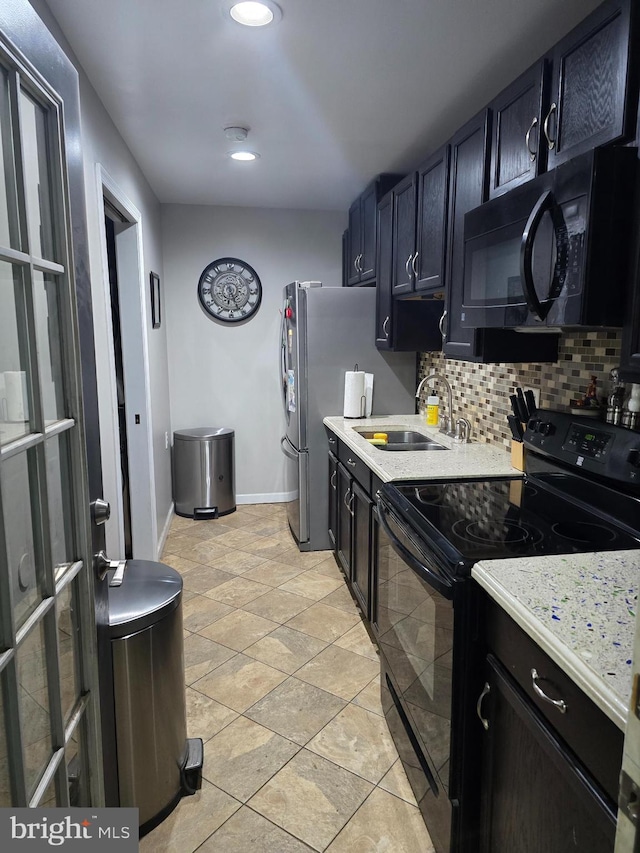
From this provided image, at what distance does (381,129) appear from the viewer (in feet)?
8.68

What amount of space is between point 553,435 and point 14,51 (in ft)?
5.72

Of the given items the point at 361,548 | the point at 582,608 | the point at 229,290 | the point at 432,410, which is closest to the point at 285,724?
the point at 361,548

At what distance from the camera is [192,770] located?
1.77 m

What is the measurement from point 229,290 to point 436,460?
8.90 ft

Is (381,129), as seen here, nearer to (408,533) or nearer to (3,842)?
(408,533)

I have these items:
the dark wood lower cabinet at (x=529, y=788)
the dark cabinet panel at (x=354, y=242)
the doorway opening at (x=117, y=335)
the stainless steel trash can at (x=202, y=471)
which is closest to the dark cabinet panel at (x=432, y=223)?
the dark cabinet panel at (x=354, y=242)

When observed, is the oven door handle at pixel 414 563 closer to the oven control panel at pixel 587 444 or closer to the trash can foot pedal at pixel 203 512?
the oven control panel at pixel 587 444

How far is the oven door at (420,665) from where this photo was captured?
1390 millimetres

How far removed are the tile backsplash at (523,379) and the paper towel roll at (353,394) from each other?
1.48 feet

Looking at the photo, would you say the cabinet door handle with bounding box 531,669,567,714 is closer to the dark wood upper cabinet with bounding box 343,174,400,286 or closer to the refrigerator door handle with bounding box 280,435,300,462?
the refrigerator door handle with bounding box 280,435,300,462

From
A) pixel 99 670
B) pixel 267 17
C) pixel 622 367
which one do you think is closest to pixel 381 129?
pixel 267 17

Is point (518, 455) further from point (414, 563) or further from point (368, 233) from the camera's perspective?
point (368, 233)

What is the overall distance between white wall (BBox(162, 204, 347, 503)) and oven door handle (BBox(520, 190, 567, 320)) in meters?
3.23

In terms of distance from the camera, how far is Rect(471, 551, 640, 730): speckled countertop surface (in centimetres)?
86
